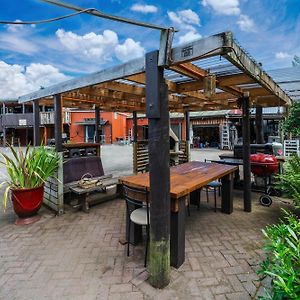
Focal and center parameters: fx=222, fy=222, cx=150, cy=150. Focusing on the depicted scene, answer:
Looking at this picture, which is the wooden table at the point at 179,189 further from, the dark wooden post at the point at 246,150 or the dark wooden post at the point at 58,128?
the dark wooden post at the point at 58,128

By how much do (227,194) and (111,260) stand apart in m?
2.48

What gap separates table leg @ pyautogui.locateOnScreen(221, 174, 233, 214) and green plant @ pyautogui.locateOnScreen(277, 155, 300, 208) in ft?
2.65

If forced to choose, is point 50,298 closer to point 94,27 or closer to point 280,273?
point 280,273

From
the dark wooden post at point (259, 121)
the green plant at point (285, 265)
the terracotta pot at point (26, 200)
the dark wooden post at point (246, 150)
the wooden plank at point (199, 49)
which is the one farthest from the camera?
the dark wooden post at point (259, 121)

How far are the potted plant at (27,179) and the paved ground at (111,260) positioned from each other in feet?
1.08

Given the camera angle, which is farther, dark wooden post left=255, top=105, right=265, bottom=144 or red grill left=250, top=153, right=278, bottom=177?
dark wooden post left=255, top=105, right=265, bottom=144

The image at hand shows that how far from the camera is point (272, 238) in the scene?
70.8 inches

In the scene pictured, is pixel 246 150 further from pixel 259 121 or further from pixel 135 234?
pixel 259 121

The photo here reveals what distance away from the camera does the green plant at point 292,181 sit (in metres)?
3.16

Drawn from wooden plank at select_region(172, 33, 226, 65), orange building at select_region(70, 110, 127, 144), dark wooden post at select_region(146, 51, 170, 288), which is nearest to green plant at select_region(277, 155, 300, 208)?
dark wooden post at select_region(146, 51, 170, 288)

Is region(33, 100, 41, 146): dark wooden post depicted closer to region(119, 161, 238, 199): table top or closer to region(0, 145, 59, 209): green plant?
region(0, 145, 59, 209): green plant

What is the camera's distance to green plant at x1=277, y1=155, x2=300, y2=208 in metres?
3.16

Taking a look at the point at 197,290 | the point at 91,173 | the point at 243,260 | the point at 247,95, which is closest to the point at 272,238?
the point at 197,290

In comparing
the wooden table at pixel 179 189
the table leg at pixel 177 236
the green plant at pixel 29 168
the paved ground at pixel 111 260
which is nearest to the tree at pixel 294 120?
the paved ground at pixel 111 260
